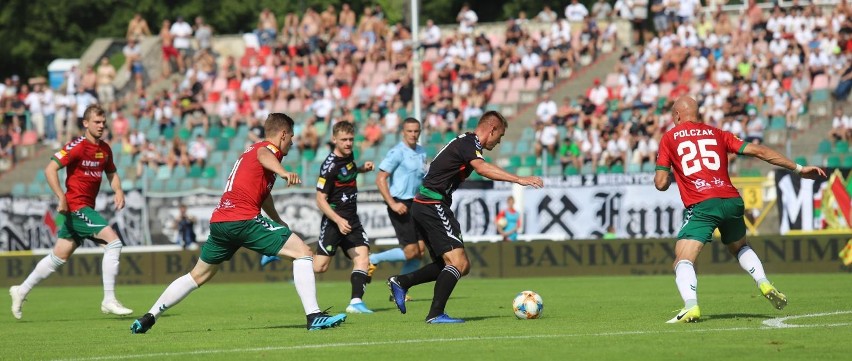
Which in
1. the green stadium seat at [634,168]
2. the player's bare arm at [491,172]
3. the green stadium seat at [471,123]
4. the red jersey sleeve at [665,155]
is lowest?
the green stadium seat at [634,168]

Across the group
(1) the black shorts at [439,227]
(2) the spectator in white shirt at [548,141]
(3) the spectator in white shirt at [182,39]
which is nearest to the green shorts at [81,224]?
(1) the black shorts at [439,227]

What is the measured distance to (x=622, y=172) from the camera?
2955 cm

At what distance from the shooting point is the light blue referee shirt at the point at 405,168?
57.1 ft

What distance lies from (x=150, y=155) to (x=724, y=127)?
1550cm

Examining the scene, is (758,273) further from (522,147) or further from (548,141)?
(522,147)

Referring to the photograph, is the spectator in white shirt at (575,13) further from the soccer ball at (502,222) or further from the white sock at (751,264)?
the white sock at (751,264)

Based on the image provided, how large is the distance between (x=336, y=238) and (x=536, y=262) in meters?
11.2

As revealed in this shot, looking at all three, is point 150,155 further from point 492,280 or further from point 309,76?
point 492,280

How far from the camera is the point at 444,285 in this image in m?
12.9

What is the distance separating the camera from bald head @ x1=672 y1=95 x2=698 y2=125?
41.5ft

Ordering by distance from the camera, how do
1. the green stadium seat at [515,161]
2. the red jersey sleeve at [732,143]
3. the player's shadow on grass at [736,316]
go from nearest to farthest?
the red jersey sleeve at [732,143], the player's shadow on grass at [736,316], the green stadium seat at [515,161]

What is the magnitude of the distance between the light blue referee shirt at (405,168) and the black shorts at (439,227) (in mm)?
4078

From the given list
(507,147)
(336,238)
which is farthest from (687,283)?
(507,147)

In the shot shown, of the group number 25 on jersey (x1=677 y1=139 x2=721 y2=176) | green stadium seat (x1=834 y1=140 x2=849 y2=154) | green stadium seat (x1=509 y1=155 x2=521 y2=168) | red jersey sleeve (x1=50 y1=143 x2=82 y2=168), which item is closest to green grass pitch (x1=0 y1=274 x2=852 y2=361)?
number 25 on jersey (x1=677 y1=139 x2=721 y2=176)
